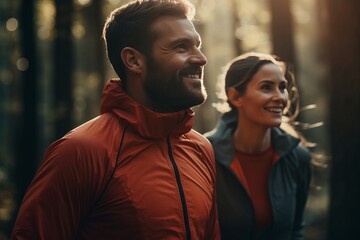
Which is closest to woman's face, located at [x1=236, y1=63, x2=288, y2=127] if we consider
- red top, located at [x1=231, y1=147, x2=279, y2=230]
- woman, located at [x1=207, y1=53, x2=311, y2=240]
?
woman, located at [x1=207, y1=53, x2=311, y2=240]

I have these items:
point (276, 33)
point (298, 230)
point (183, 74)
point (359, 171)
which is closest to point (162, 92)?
point (183, 74)

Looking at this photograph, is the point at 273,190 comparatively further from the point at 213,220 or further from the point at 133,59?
the point at 133,59

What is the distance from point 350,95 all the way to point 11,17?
16349mm

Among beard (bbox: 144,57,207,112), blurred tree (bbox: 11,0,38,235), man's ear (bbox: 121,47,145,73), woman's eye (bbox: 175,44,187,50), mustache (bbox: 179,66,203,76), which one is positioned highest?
woman's eye (bbox: 175,44,187,50)

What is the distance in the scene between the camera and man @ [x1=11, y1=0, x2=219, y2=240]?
316cm

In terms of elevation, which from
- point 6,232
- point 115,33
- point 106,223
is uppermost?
point 115,33

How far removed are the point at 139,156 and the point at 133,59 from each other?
0.71 meters

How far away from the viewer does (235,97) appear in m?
5.44

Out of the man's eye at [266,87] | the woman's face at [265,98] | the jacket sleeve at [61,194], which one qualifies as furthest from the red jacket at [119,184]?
the man's eye at [266,87]

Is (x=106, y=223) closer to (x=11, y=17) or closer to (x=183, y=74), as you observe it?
(x=183, y=74)

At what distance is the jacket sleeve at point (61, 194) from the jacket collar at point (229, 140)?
2.03m

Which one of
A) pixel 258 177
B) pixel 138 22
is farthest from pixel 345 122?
pixel 138 22

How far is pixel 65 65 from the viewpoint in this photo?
15508 mm

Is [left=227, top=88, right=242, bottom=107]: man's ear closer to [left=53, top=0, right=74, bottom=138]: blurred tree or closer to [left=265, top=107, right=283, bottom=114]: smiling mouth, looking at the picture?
[left=265, top=107, right=283, bottom=114]: smiling mouth
